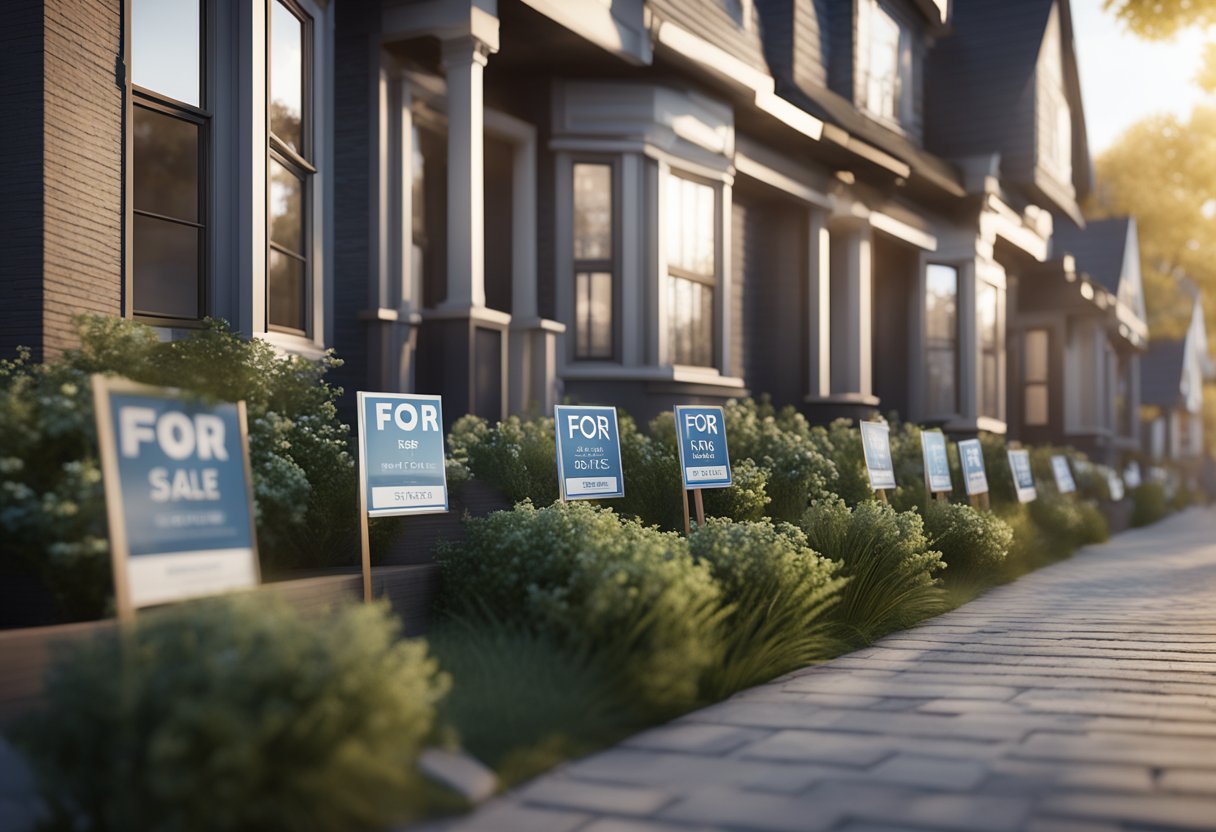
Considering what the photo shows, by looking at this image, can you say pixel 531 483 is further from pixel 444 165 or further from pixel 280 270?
pixel 444 165

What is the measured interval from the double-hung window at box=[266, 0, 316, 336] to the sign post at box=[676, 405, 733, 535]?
9.64 feet

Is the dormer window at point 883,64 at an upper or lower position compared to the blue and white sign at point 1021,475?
upper

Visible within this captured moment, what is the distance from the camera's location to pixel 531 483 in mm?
8031

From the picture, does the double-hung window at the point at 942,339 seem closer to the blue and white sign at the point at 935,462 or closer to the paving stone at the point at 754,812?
the blue and white sign at the point at 935,462

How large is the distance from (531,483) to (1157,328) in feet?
125

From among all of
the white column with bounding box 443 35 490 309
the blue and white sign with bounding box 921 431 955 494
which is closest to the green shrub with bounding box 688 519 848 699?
the white column with bounding box 443 35 490 309

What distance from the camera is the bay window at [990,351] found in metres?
19.5

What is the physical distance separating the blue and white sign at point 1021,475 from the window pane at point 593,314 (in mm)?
4939

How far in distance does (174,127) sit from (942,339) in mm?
12961

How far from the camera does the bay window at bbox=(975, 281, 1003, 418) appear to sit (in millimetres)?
19547

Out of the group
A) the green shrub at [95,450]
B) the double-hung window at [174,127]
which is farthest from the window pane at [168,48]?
the green shrub at [95,450]

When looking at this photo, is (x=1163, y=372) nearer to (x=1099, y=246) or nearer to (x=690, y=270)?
(x=1099, y=246)

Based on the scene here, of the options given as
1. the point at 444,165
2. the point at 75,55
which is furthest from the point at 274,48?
the point at 444,165

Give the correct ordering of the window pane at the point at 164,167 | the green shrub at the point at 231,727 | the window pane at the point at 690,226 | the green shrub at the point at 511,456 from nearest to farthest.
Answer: the green shrub at the point at 231,727 < the green shrub at the point at 511,456 < the window pane at the point at 164,167 < the window pane at the point at 690,226
